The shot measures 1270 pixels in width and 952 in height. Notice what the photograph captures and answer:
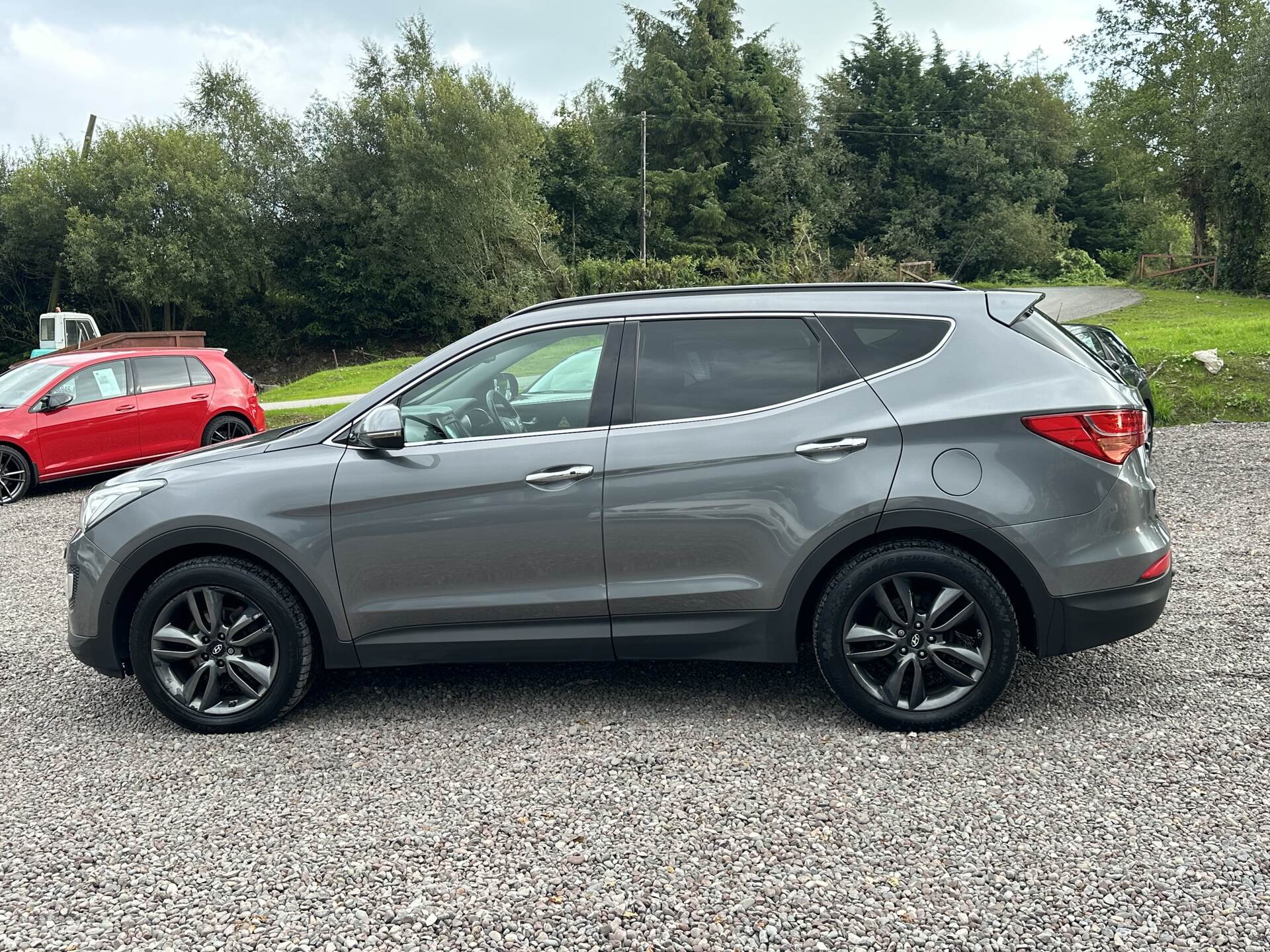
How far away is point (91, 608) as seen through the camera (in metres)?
4.05

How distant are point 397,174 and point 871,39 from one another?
33709 mm

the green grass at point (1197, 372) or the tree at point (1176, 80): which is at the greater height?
the tree at point (1176, 80)

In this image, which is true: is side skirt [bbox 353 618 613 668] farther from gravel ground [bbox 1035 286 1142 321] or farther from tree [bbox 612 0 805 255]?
tree [bbox 612 0 805 255]

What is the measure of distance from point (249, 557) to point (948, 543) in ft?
9.20

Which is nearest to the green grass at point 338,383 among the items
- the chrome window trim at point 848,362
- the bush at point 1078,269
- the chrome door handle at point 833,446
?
the chrome window trim at point 848,362

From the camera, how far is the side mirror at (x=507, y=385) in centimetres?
405

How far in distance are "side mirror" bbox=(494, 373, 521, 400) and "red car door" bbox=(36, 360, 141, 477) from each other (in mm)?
9098

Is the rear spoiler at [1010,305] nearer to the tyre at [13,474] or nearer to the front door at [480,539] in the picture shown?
the front door at [480,539]

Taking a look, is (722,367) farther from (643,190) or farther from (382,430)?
(643,190)

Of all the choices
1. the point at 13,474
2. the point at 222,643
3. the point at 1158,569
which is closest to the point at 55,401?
the point at 13,474

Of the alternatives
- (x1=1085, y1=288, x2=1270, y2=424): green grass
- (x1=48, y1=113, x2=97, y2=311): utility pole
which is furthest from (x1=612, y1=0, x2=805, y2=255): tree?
(x1=1085, y1=288, x2=1270, y2=424): green grass

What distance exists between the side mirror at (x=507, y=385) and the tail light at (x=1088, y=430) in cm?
201

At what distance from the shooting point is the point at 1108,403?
3.60 m

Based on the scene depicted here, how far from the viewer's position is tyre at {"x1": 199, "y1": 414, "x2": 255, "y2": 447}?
1211 cm
